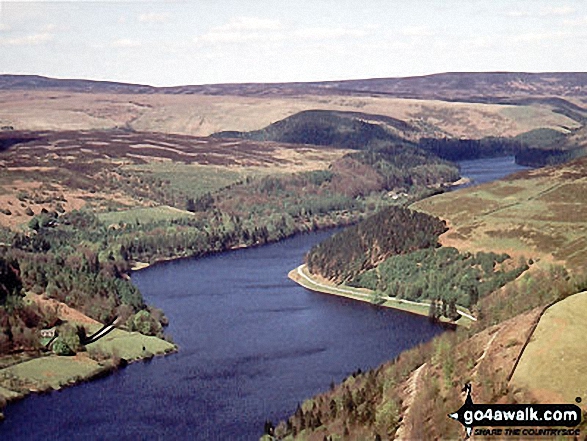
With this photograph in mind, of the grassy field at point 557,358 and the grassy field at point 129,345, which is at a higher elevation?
the grassy field at point 557,358

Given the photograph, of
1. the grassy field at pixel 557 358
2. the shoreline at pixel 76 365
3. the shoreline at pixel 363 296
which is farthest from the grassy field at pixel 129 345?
the grassy field at pixel 557 358

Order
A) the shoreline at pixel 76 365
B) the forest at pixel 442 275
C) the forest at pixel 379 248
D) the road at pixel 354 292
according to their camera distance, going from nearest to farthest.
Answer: the shoreline at pixel 76 365, the road at pixel 354 292, the forest at pixel 442 275, the forest at pixel 379 248

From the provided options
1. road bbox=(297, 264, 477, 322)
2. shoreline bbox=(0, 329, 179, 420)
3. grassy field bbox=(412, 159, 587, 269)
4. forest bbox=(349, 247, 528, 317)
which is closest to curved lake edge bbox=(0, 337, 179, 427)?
shoreline bbox=(0, 329, 179, 420)

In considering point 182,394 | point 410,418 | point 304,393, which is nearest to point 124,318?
point 182,394

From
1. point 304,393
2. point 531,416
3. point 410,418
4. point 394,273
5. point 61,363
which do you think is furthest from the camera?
point 394,273

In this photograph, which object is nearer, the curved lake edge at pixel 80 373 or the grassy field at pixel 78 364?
the curved lake edge at pixel 80 373

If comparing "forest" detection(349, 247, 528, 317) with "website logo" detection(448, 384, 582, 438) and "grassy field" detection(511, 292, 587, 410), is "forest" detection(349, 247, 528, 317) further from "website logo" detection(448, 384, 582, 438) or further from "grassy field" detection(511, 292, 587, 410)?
"website logo" detection(448, 384, 582, 438)

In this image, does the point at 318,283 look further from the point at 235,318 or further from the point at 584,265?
the point at 584,265

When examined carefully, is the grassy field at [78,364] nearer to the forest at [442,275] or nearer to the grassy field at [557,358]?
the forest at [442,275]
